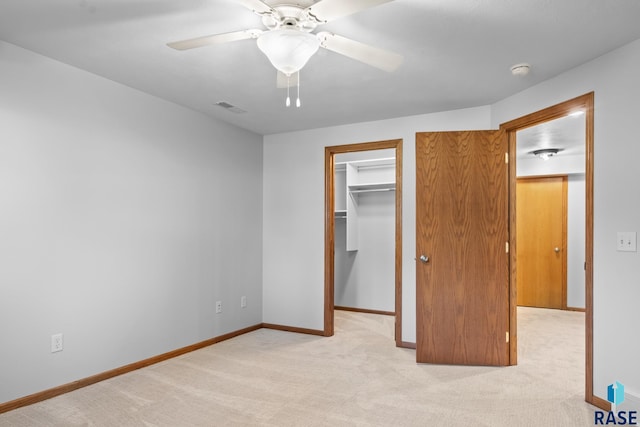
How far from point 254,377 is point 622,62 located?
3.42 meters

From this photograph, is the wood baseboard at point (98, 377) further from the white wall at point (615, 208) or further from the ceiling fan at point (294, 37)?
the white wall at point (615, 208)

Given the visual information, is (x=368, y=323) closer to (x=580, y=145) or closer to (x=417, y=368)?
(x=417, y=368)

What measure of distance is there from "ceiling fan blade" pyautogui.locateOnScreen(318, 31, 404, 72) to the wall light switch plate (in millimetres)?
1832

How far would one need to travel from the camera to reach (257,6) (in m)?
1.79

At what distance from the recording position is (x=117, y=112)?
334 cm

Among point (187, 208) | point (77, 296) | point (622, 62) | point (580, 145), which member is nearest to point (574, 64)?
point (622, 62)

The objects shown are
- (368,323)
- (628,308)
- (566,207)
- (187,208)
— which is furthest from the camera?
(566,207)

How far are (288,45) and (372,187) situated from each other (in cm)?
397

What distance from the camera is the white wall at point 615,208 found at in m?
2.54

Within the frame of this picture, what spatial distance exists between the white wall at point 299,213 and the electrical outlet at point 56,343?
8.01 feet

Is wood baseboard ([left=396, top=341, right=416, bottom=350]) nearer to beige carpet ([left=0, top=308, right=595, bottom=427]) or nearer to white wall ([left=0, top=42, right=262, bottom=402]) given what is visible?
beige carpet ([left=0, top=308, right=595, bottom=427])

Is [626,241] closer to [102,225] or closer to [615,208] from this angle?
[615,208]

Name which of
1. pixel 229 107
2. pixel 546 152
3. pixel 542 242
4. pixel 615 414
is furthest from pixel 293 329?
pixel 546 152

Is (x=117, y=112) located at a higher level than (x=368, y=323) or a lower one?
higher
